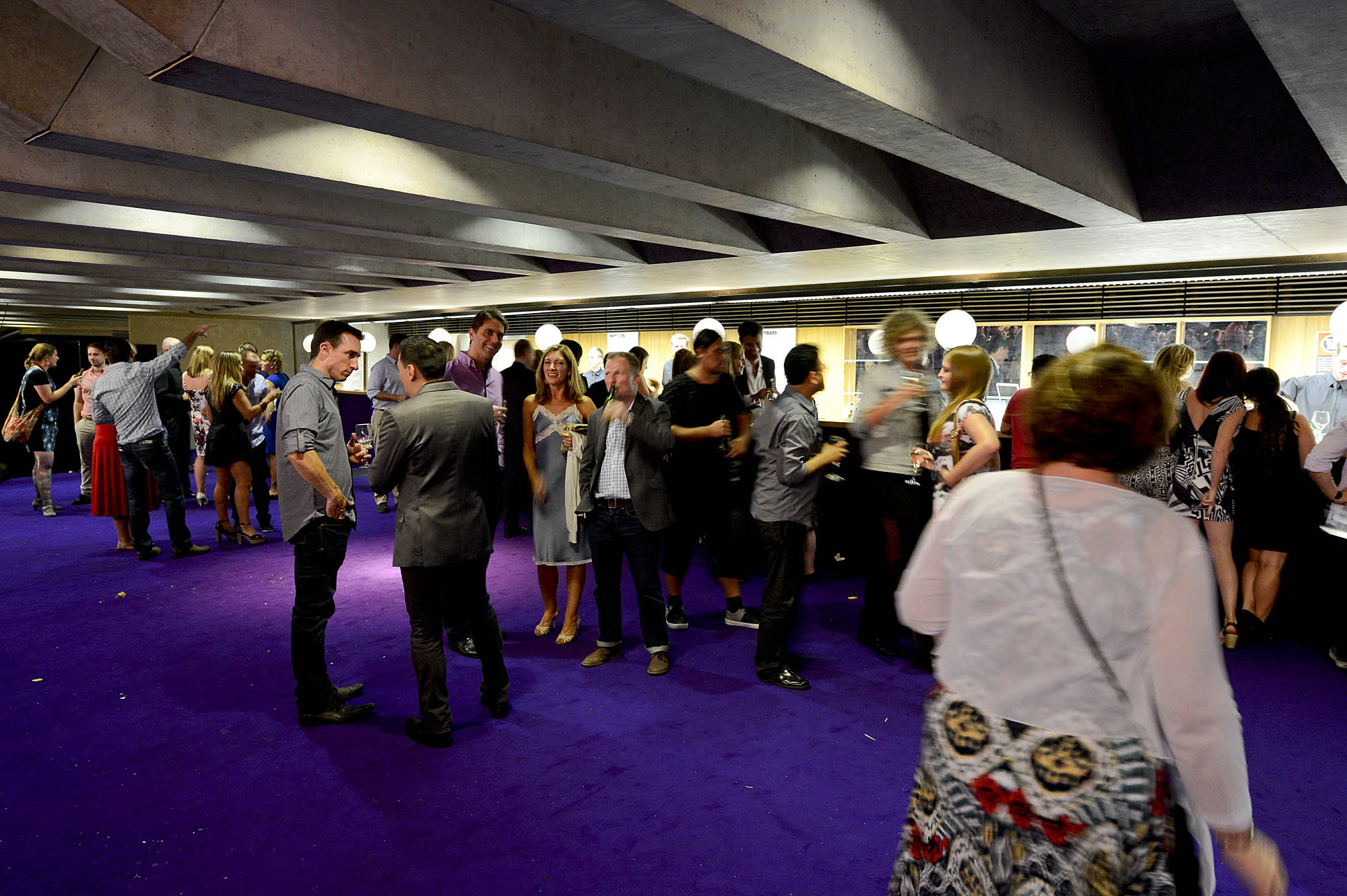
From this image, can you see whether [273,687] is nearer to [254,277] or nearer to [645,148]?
[645,148]

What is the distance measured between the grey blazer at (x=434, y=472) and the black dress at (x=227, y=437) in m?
4.01

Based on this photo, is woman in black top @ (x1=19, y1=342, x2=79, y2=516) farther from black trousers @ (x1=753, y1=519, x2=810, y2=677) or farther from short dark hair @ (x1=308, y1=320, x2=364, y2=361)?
black trousers @ (x1=753, y1=519, x2=810, y2=677)

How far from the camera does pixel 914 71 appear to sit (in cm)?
266

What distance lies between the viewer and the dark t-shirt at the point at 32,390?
7277 millimetres

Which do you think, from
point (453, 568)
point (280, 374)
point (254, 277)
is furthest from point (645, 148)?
point (254, 277)

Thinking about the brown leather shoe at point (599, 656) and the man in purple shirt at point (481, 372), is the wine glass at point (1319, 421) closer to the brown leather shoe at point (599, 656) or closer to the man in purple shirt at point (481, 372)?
the brown leather shoe at point (599, 656)

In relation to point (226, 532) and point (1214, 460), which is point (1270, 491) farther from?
point (226, 532)

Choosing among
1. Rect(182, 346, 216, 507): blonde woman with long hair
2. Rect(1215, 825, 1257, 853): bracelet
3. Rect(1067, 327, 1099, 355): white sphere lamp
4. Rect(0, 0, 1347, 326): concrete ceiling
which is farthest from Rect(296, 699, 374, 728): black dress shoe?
Rect(1067, 327, 1099, 355): white sphere lamp

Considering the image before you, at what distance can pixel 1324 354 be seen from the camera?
22.5 feet

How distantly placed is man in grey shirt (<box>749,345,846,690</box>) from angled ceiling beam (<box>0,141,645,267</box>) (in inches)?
129

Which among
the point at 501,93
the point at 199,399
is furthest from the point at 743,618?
the point at 199,399

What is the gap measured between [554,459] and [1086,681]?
3.08 metres

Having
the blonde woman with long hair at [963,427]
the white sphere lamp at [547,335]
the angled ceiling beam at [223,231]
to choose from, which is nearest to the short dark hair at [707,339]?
the blonde woman with long hair at [963,427]

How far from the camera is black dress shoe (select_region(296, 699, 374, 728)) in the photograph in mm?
3135
